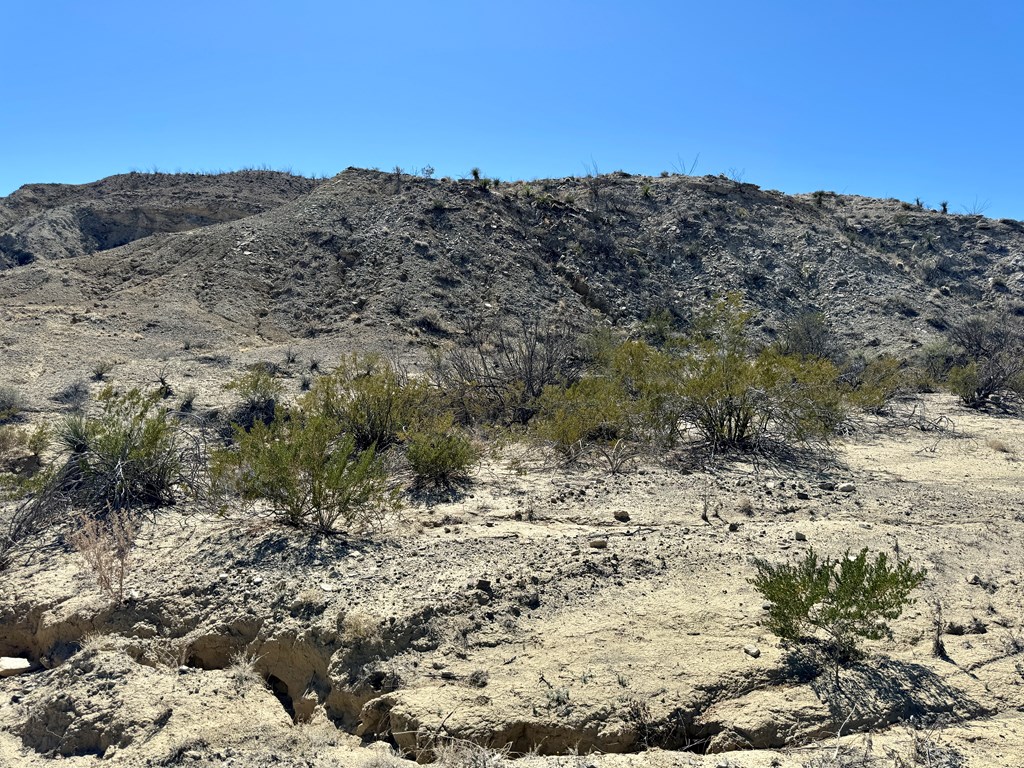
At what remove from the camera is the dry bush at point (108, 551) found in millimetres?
5316

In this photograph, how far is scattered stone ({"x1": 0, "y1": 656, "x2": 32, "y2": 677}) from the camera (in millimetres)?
4895

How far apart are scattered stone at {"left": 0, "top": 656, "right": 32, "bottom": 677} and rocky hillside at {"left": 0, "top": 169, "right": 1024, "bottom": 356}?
49.3ft

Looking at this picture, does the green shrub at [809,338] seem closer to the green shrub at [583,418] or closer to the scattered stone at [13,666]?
the green shrub at [583,418]

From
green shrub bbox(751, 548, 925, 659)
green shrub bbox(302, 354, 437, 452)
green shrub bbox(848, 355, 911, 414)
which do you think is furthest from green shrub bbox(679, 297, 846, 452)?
green shrub bbox(751, 548, 925, 659)

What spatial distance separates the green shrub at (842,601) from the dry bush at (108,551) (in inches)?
179

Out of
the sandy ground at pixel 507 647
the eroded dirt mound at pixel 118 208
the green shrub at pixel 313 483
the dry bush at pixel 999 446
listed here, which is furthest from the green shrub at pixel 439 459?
the eroded dirt mound at pixel 118 208

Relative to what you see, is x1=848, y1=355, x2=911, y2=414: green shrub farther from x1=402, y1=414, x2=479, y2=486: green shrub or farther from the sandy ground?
x1=402, y1=414, x2=479, y2=486: green shrub

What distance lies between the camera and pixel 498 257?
2584 centimetres

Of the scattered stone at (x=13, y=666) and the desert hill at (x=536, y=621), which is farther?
the scattered stone at (x=13, y=666)

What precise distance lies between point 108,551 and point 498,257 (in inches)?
830

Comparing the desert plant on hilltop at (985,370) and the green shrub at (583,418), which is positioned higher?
the desert plant on hilltop at (985,370)

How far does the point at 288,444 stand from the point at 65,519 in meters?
2.23

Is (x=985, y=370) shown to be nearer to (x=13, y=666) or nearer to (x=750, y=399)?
(x=750, y=399)

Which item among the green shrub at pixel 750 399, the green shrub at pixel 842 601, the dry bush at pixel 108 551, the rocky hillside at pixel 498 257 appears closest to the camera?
the green shrub at pixel 842 601
